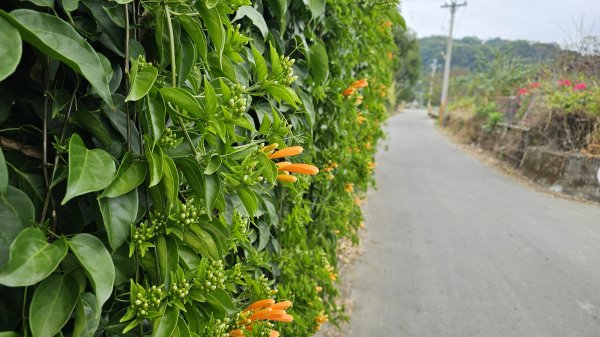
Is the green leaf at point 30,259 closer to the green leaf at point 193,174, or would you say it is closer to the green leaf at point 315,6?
the green leaf at point 193,174

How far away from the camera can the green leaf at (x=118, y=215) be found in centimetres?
74

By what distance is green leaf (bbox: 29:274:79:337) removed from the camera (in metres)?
0.64

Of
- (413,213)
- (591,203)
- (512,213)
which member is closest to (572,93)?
(591,203)

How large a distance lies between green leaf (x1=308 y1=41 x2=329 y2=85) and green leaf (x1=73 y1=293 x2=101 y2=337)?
1.38 meters

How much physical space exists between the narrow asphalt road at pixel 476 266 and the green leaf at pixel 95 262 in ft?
10.1

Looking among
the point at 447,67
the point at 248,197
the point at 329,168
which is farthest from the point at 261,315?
the point at 447,67

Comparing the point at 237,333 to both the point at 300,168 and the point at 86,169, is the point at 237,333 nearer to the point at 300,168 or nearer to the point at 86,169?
the point at 300,168

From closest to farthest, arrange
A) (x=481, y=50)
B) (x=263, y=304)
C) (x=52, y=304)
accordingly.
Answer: (x=52, y=304) < (x=263, y=304) < (x=481, y=50)

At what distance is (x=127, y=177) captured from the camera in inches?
30.2

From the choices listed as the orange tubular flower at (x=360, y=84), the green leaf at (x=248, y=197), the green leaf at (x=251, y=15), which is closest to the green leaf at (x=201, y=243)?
the green leaf at (x=248, y=197)

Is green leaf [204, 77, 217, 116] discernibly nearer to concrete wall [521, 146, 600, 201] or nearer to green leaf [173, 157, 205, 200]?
green leaf [173, 157, 205, 200]

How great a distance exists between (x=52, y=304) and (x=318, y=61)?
1489mm

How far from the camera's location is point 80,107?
2.73 ft

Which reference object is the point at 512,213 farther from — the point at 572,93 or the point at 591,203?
the point at 572,93
